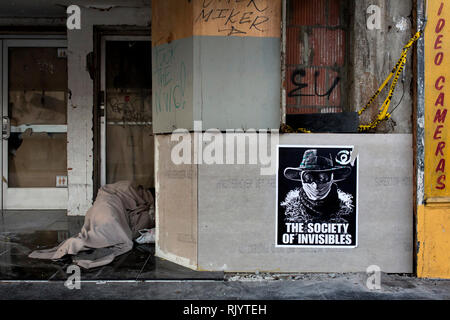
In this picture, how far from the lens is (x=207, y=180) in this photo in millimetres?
3377

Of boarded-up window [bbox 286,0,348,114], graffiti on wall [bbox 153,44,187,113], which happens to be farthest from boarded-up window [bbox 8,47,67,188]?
boarded-up window [bbox 286,0,348,114]

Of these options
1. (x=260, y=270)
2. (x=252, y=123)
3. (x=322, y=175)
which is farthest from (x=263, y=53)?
(x=260, y=270)

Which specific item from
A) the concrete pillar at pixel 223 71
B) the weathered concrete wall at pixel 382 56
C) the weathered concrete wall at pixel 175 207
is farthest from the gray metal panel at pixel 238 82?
the weathered concrete wall at pixel 382 56

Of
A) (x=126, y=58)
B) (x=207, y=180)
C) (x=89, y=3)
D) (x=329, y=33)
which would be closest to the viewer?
(x=207, y=180)

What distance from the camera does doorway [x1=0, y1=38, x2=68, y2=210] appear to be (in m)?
5.80

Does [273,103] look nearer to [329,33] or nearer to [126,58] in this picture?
[329,33]

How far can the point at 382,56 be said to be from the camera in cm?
350

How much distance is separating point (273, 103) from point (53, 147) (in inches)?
157

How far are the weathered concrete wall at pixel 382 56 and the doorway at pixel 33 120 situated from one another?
4.38 metres

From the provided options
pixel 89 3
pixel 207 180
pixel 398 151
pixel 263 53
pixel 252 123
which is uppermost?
pixel 89 3

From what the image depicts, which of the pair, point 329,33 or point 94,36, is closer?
point 329,33

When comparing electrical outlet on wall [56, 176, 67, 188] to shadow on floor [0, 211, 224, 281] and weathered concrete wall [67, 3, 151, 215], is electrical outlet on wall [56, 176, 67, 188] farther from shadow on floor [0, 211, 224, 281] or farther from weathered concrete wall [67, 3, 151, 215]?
shadow on floor [0, 211, 224, 281]

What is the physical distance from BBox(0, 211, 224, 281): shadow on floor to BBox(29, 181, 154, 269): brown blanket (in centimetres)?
10

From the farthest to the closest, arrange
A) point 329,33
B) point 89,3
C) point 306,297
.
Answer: point 89,3 < point 329,33 < point 306,297
